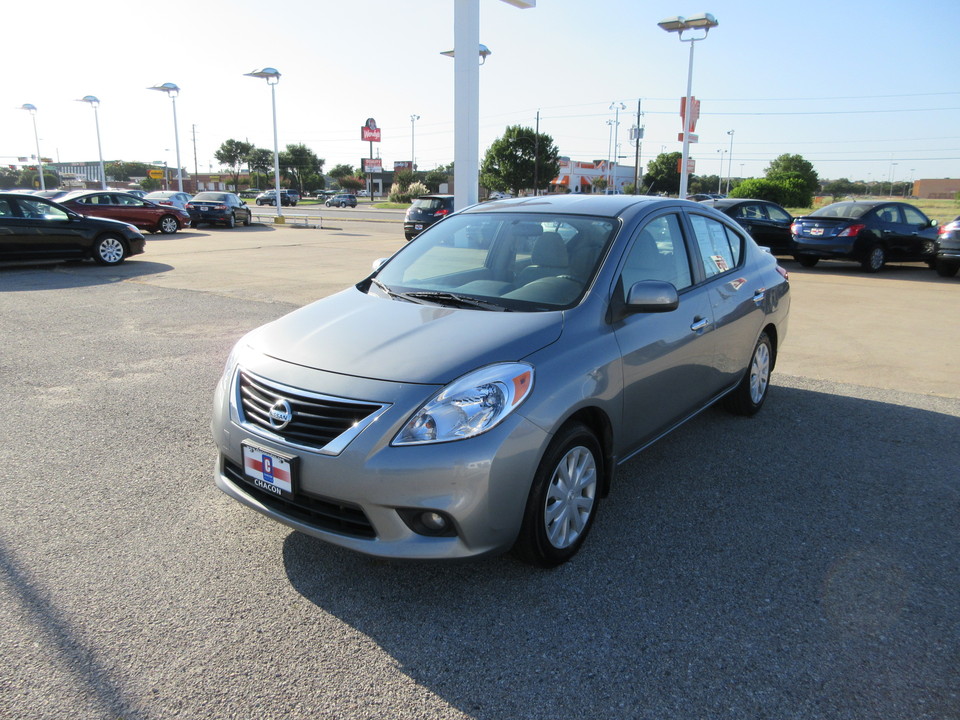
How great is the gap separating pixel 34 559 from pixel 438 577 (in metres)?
1.87

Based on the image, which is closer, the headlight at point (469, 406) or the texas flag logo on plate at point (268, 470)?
the headlight at point (469, 406)

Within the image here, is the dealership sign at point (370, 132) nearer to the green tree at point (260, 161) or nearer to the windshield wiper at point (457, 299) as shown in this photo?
the green tree at point (260, 161)

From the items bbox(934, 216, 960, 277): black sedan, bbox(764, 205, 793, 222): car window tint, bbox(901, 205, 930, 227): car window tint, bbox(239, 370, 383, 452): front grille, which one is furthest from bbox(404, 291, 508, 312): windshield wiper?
bbox(901, 205, 930, 227): car window tint

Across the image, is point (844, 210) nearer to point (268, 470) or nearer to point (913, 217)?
point (913, 217)

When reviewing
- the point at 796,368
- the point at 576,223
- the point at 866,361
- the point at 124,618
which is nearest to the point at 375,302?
the point at 576,223

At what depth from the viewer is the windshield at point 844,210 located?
585 inches

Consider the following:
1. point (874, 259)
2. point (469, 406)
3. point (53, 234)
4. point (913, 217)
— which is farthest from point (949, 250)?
point (53, 234)

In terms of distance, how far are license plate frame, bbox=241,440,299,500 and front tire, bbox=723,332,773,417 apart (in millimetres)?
3399

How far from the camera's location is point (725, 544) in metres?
3.42

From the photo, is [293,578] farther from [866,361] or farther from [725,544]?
[866,361]

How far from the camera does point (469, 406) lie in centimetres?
280

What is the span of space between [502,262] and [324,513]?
1836 millimetres

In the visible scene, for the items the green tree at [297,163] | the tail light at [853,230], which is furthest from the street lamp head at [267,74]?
the green tree at [297,163]

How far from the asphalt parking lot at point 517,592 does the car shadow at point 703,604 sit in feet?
0.04
